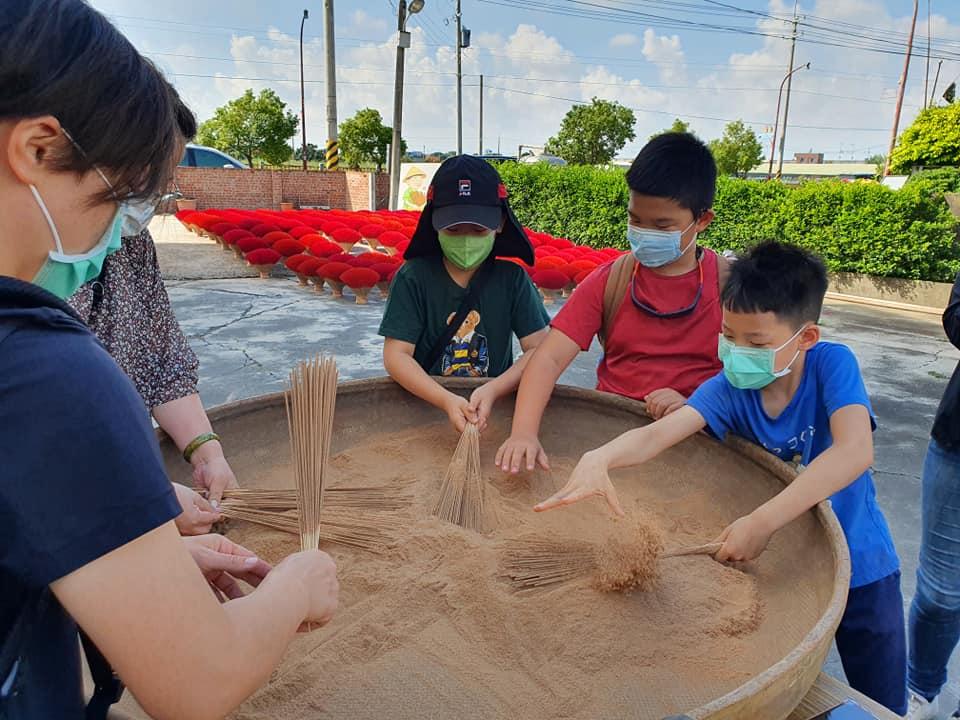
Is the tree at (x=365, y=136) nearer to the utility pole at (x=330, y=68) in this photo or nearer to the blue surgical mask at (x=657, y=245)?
the utility pole at (x=330, y=68)

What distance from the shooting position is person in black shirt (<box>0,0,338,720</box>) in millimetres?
474

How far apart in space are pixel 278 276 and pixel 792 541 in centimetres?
758

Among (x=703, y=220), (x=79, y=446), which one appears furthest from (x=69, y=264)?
(x=703, y=220)

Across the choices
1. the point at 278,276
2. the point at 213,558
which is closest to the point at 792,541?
the point at 213,558

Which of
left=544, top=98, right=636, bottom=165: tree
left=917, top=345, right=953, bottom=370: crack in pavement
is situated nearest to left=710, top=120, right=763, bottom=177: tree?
left=544, top=98, right=636, bottom=165: tree

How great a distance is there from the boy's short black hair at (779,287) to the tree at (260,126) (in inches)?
1132

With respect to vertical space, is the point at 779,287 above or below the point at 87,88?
below

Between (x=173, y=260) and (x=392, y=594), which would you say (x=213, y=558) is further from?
(x=173, y=260)

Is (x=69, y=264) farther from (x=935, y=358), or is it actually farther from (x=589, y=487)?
(x=935, y=358)

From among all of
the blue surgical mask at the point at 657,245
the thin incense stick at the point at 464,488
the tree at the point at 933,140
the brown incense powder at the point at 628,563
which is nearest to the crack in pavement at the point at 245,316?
the thin incense stick at the point at 464,488

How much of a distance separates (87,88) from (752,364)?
1227 mm

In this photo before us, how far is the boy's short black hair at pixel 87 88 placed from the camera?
51 cm

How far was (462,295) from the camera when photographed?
2.00 m

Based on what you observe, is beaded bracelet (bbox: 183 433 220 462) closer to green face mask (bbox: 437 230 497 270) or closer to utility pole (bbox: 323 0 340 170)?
green face mask (bbox: 437 230 497 270)
